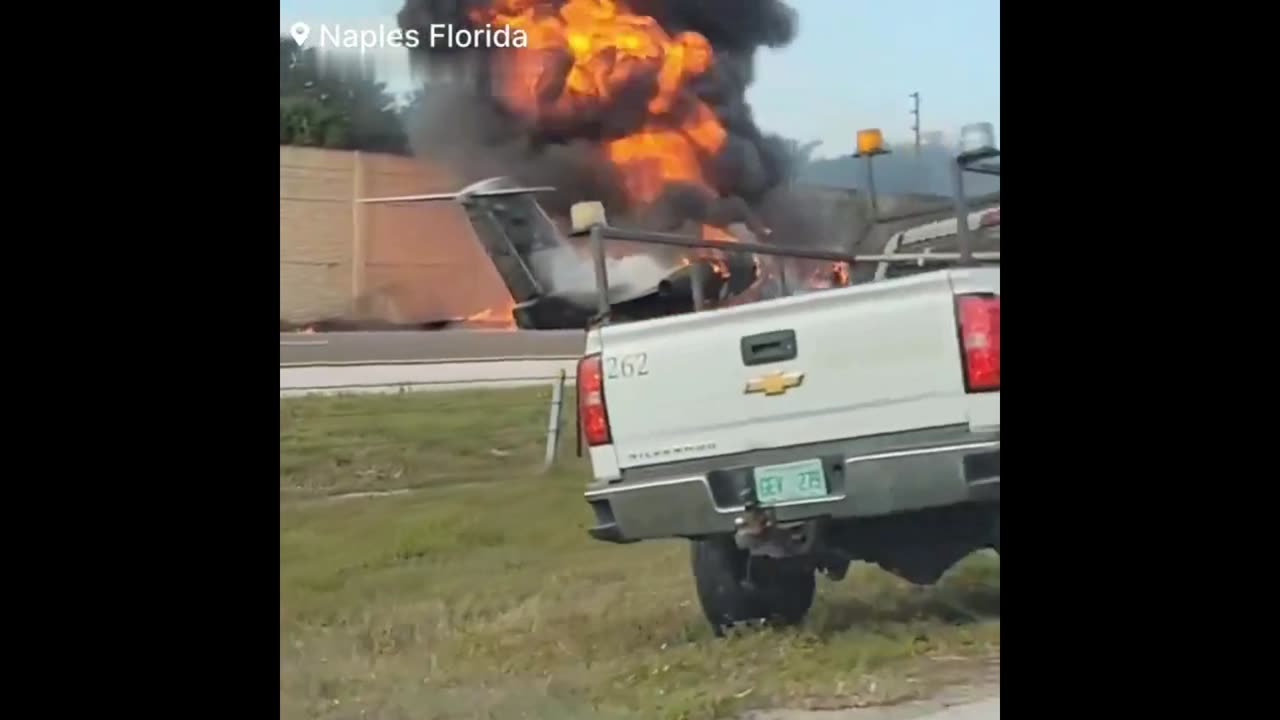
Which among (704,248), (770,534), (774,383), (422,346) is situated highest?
(704,248)

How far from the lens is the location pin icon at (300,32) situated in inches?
139

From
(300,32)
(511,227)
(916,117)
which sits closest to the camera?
(300,32)

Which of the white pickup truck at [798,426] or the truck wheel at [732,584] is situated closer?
the white pickup truck at [798,426]

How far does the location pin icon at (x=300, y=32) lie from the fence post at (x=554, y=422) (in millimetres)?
1031

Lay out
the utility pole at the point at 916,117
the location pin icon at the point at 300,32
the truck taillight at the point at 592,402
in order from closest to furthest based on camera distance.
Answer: the location pin icon at the point at 300,32, the truck taillight at the point at 592,402, the utility pole at the point at 916,117

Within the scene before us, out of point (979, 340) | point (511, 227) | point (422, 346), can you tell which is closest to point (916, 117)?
point (979, 340)

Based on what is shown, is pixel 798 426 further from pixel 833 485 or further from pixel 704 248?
pixel 704 248

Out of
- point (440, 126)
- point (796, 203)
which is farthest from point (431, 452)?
point (796, 203)

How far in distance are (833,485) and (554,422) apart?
716 mm

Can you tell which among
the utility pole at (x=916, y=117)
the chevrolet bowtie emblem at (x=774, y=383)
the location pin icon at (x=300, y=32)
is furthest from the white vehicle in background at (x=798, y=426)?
the location pin icon at (x=300, y=32)

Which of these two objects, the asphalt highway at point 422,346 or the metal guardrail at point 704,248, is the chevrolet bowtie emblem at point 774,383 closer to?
the metal guardrail at point 704,248

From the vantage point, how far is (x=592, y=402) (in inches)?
144
